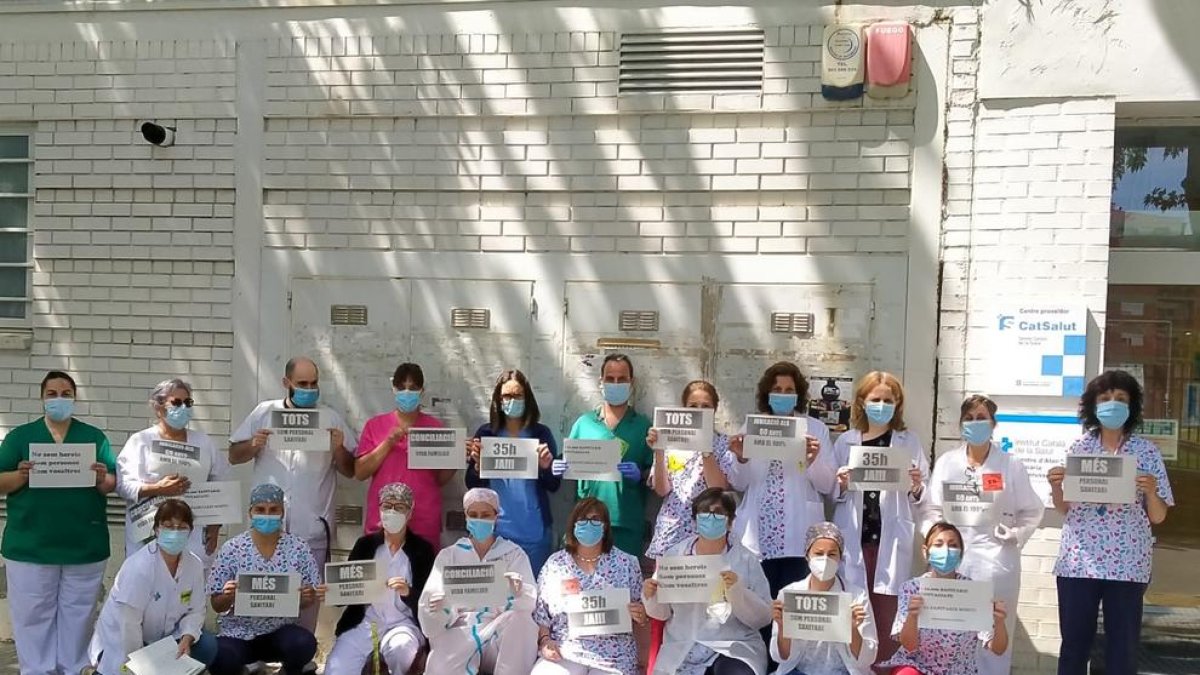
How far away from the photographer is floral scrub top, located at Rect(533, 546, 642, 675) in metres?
4.71

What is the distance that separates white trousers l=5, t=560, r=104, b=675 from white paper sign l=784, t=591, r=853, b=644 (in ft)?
12.2

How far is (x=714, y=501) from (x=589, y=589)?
2.43 ft

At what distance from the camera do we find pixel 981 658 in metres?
4.71

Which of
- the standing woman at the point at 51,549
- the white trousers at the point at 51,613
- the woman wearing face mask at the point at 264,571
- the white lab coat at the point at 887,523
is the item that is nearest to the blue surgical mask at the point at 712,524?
the white lab coat at the point at 887,523

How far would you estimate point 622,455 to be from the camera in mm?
5336

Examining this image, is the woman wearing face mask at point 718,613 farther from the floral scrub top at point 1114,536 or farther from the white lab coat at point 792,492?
the floral scrub top at point 1114,536

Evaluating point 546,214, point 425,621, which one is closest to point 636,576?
point 425,621

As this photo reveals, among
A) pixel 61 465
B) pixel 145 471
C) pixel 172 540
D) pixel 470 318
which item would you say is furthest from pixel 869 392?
pixel 61 465

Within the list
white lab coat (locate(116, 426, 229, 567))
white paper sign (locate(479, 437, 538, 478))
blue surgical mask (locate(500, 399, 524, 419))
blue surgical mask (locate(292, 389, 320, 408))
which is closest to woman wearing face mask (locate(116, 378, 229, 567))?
white lab coat (locate(116, 426, 229, 567))

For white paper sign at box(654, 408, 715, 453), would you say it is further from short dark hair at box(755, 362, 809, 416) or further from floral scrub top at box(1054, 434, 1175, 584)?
floral scrub top at box(1054, 434, 1175, 584)

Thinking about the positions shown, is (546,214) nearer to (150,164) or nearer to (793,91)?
(793,91)

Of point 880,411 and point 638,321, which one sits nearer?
point 880,411

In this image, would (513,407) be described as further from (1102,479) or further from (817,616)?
(1102,479)

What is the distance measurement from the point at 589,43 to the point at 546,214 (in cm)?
106
